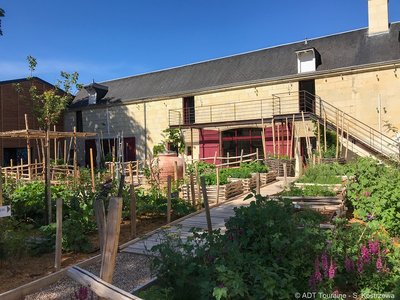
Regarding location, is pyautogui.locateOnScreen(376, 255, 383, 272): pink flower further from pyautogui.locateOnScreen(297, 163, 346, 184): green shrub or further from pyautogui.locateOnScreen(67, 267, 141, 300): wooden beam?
pyautogui.locateOnScreen(297, 163, 346, 184): green shrub

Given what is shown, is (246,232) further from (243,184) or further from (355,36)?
(355,36)

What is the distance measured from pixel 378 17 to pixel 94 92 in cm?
1833

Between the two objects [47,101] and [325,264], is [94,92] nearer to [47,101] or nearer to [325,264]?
[47,101]

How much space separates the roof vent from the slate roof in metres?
0.48

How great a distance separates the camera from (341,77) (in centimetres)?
1638

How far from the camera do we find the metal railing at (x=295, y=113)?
15156 millimetres

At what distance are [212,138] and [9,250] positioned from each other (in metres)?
15.8

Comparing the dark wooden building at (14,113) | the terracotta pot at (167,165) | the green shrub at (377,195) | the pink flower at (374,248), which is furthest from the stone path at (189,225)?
the dark wooden building at (14,113)

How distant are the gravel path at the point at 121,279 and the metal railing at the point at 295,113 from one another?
11.2m

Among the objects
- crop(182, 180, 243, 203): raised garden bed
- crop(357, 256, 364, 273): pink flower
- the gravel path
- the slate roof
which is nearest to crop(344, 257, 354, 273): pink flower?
crop(357, 256, 364, 273): pink flower

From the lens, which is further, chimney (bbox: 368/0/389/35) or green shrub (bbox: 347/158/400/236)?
chimney (bbox: 368/0/389/35)

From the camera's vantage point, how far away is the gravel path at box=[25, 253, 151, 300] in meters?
3.87

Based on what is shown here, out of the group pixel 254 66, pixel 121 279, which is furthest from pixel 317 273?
pixel 254 66

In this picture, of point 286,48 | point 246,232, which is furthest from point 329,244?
point 286,48
